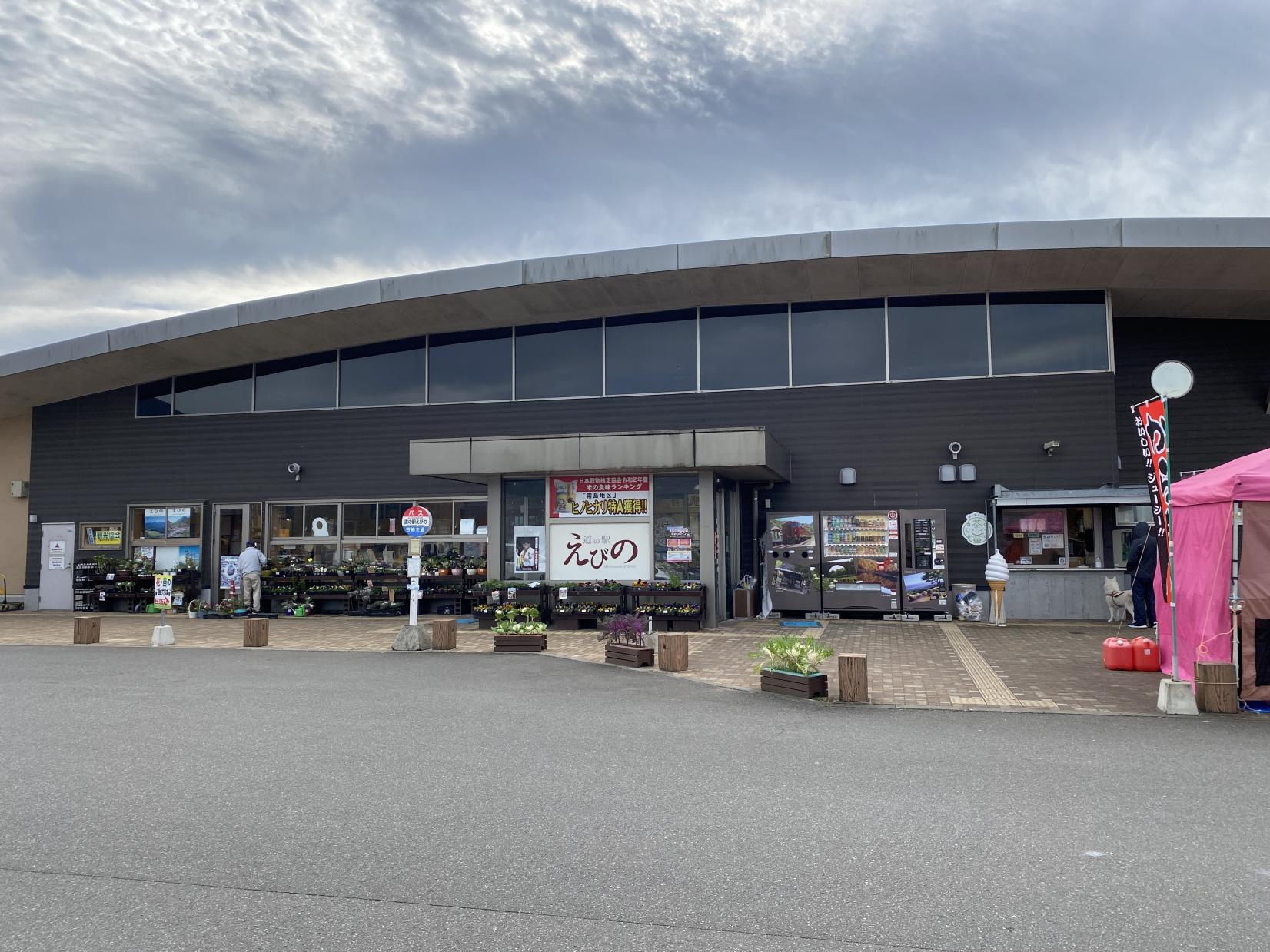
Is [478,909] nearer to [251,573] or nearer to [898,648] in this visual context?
[898,648]

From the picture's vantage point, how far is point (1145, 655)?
1080 centimetres

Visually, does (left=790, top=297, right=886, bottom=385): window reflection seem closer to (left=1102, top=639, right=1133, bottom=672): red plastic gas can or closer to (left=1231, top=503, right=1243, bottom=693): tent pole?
(left=1102, top=639, right=1133, bottom=672): red plastic gas can

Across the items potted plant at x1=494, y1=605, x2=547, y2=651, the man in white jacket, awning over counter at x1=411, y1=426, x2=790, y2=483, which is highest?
awning over counter at x1=411, y1=426, x2=790, y2=483

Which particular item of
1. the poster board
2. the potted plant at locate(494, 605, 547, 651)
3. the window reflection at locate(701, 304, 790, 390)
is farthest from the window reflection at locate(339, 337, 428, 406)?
the potted plant at locate(494, 605, 547, 651)

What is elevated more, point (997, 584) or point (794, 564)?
point (794, 564)

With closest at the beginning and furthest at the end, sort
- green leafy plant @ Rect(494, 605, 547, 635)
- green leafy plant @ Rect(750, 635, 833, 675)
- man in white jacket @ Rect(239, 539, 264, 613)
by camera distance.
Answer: green leafy plant @ Rect(750, 635, 833, 675) → green leafy plant @ Rect(494, 605, 547, 635) → man in white jacket @ Rect(239, 539, 264, 613)

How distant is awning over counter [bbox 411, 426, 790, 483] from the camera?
51.3 feet

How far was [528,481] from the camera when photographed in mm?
17234

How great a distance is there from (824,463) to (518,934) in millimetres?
15861

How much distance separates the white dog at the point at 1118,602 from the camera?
Answer: 52.4ft

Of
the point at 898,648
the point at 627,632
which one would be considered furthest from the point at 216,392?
the point at 898,648

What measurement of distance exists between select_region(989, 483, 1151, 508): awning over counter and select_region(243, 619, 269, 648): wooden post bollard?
12997mm

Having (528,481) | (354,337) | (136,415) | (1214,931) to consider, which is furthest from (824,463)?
(136,415)

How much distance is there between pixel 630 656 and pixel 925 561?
7.71 m
